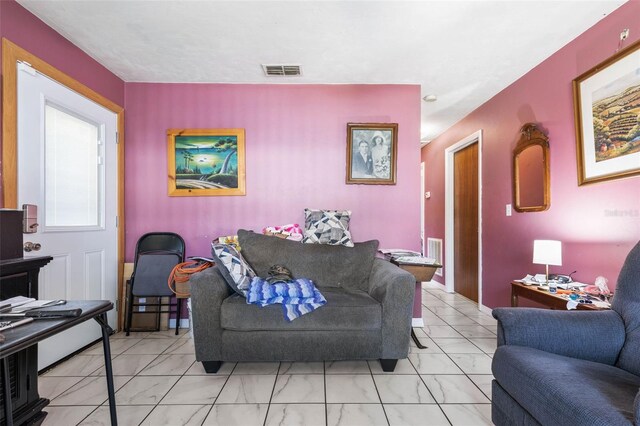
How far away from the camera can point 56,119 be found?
2.26 m

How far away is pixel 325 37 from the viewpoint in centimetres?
230

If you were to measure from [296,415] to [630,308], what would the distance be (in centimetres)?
172

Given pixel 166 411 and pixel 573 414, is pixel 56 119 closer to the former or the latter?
pixel 166 411

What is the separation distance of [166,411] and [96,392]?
1.87ft

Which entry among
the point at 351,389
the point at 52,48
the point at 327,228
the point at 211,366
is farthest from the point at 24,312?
the point at 52,48

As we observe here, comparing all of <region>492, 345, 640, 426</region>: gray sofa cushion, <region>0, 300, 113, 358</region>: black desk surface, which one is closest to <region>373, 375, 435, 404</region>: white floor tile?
<region>492, 345, 640, 426</region>: gray sofa cushion

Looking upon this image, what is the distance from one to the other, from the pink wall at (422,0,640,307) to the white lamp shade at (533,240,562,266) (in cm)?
20

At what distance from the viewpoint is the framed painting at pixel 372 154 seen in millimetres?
3043

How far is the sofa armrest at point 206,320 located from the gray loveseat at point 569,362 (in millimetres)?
1656

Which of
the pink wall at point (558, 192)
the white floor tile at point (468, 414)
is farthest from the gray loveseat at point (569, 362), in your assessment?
the pink wall at point (558, 192)

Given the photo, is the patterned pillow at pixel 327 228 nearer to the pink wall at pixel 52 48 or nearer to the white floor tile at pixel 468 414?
the white floor tile at pixel 468 414

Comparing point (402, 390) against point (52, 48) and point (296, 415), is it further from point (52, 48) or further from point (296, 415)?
point (52, 48)

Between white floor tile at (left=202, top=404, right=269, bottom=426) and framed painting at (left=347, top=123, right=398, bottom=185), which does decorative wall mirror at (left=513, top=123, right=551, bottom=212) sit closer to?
framed painting at (left=347, top=123, right=398, bottom=185)

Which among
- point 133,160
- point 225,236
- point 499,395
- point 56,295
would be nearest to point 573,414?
point 499,395
